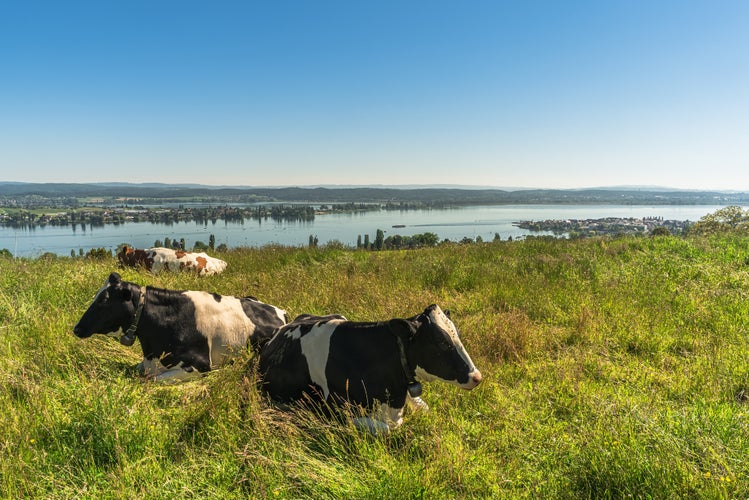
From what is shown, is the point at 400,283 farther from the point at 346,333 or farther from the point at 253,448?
the point at 253,448

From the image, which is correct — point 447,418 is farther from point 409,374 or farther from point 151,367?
point 151,367

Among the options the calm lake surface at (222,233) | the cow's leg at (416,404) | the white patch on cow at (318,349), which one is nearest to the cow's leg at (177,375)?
the white patch on cow at (318,349)

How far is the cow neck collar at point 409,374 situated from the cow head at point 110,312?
3.44 metres

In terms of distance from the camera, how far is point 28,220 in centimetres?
5300

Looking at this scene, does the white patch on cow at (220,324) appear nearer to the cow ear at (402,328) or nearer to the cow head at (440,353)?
the cow ear at (402,328)

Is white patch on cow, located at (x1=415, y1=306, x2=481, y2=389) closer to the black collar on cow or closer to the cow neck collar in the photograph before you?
the cow neck collar

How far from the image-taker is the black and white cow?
466 centimetres

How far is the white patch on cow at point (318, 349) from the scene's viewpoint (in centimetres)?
385

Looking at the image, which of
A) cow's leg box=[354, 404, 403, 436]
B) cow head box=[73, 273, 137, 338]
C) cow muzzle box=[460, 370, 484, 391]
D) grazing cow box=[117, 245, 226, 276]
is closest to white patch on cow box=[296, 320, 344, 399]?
cow's leg box=[354, 404, 403, 436]

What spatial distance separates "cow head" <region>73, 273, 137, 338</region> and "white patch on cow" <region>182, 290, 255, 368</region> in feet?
2.11

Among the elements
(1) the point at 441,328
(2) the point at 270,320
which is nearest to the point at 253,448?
(1) the point at 441,328

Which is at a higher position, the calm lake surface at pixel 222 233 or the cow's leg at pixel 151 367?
the cow's leg at pixel 151 367

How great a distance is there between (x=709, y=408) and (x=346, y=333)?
12.3 ft

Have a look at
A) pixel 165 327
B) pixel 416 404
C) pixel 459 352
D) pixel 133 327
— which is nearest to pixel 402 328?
pixel 459 352
